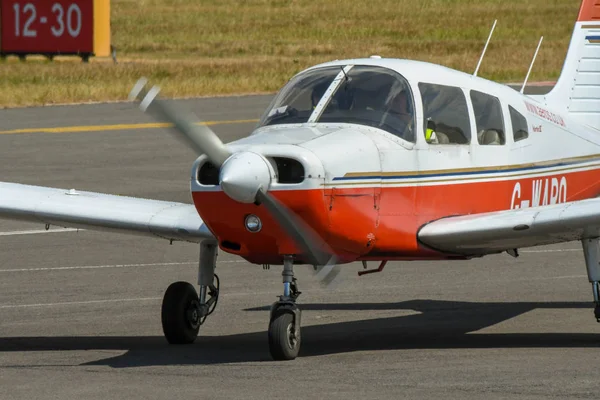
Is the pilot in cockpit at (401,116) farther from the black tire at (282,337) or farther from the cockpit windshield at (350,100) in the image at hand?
the black tire at (282,337)

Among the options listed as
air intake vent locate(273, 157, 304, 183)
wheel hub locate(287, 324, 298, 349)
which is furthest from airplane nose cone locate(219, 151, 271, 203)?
wheel hub locate(287, 324, 298, 349)

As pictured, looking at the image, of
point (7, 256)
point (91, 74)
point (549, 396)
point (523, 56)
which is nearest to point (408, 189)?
point (549, 396)

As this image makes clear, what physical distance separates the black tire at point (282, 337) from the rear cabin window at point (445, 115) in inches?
79.5

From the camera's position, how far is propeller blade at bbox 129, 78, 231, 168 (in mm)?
10125

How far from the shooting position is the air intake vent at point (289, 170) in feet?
33.6

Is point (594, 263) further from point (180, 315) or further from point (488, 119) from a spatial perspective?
point (180, 315)

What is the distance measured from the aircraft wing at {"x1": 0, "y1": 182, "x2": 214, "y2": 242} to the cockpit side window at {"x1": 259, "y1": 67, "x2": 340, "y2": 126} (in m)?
1.19

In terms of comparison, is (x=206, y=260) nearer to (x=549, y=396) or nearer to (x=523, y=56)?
(x=549, y=396)

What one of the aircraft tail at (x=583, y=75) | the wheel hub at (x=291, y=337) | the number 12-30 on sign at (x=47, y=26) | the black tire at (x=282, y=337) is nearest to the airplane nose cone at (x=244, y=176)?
the black tire at (x=282, y=337)

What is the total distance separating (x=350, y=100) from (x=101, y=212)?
2601mm

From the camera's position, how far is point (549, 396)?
9.43m

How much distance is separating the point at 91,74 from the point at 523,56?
19.4 m

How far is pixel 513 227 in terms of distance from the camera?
11430mm

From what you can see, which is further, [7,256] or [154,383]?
[7,256]
